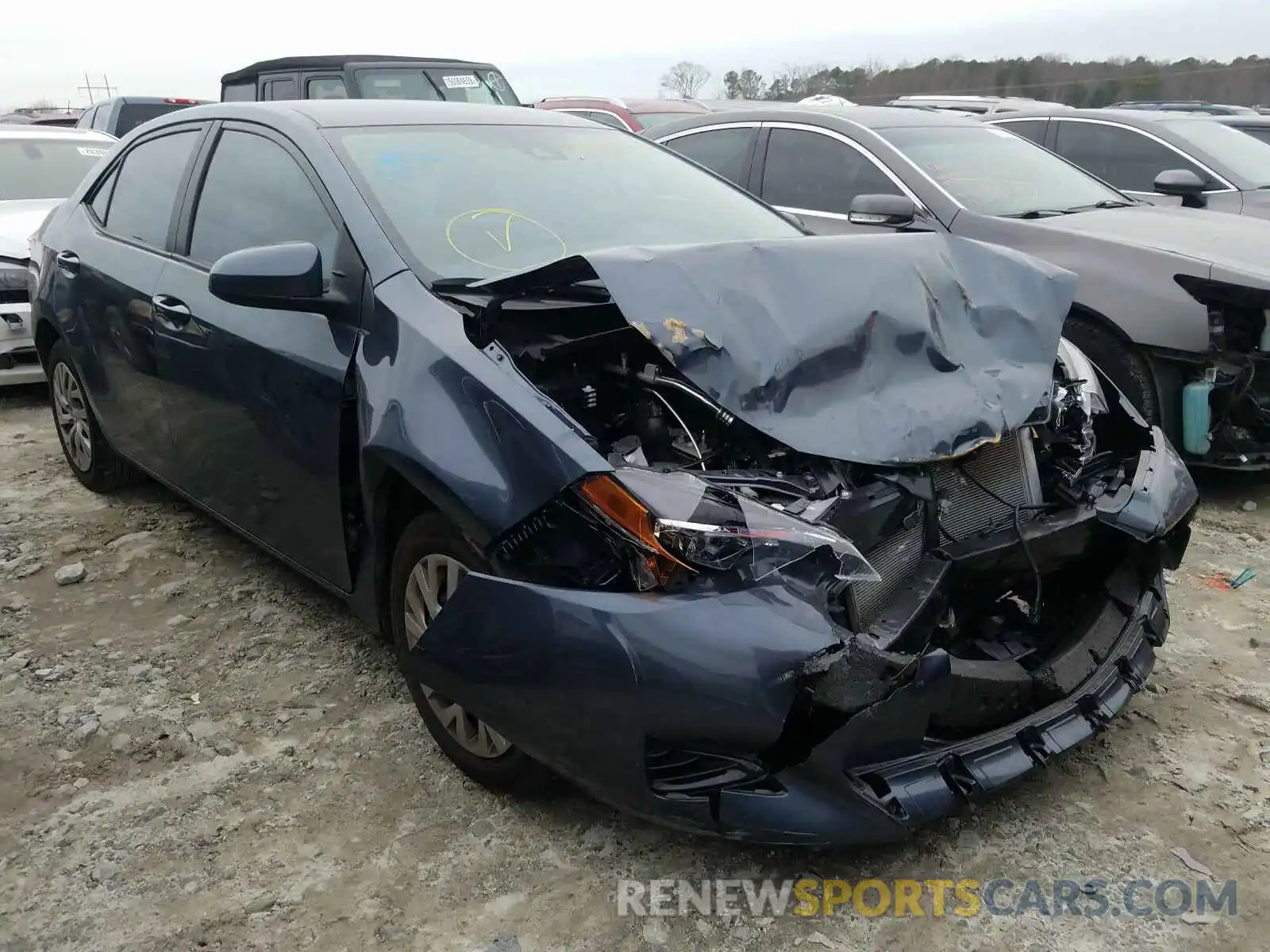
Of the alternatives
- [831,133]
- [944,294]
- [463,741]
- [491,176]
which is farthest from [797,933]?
[831,133]

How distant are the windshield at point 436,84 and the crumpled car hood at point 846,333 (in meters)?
6.91

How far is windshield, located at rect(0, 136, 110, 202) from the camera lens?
7668mm

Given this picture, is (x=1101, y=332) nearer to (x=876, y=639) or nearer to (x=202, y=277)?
(x=876, y=639)

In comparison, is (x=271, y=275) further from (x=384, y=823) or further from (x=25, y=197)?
(x=25, y=197)

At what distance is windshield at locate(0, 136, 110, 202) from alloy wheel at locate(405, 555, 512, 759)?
6.55 meters

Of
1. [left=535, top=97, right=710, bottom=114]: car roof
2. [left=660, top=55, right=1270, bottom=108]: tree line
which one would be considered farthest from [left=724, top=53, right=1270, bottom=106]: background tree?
[left=535, top=97, right=710, bottom=114]: car roof

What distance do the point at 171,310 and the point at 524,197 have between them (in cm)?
128

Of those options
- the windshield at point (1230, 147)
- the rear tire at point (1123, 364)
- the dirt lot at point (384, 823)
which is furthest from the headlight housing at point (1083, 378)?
the windshield at point (1230, 147)

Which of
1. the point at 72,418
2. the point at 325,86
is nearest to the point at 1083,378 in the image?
the point at 72,418

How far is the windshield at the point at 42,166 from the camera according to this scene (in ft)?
25.2

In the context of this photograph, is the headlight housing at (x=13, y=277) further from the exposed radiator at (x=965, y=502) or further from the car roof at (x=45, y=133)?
the exposed radiator at (x=965, y=502)

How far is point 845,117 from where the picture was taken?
5.87 meters

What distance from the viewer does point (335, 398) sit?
2795 millimetres

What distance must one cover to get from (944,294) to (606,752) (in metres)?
1.51
